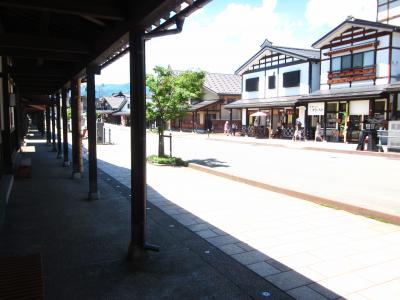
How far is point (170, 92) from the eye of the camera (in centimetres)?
1419

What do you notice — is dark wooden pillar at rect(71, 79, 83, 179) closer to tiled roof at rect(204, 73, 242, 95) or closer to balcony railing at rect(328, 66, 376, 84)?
balcony railing at rect(328, 66, 376, 84)

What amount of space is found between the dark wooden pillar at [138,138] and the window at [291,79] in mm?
26730

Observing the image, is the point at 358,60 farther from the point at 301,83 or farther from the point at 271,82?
the point at 271,82

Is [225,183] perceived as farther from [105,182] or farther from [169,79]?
[169,79]

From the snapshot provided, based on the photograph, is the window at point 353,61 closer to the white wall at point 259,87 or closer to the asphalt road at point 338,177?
the white wall at point 259,87

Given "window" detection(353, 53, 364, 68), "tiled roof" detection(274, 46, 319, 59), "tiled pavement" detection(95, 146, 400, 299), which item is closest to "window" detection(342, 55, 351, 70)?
"window" detection(353, 53, 364, 68)

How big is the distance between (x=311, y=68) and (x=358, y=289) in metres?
26.7

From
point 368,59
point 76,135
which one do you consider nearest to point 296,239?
point 76,135

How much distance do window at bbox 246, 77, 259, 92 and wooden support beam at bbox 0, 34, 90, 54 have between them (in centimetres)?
2868

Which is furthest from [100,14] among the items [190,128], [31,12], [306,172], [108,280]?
[190,128]

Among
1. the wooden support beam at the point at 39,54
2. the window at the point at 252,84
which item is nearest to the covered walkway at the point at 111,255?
the wooden support beam at the point at 39,54

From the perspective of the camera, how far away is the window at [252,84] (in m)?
33.9

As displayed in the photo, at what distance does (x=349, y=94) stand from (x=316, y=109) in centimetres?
362

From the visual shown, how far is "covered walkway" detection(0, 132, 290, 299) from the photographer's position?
3.75 m
